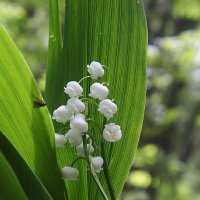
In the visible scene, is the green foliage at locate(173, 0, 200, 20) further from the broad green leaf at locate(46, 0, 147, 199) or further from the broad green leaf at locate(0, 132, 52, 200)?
the broad green leaf at locate(0, 132, 52, 200)

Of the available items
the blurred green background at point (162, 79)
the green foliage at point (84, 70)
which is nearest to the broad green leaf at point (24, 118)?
the green foliage at point (84, 70)

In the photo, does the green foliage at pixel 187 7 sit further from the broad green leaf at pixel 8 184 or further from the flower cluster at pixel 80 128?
the broad green leaf at pixel 8 184

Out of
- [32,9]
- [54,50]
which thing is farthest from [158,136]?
[54,50]

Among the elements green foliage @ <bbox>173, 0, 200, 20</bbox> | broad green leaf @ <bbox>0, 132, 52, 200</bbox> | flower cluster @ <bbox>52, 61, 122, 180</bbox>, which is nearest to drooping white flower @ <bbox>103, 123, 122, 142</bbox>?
flower cluster @ <bbox>52, 61, 122, 180</bbox>

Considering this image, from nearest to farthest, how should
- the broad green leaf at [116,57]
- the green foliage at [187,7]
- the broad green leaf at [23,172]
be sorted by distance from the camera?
the broad green leaf at [23,172], the broad green leaf at [116,57], the green foliage at [187,7]

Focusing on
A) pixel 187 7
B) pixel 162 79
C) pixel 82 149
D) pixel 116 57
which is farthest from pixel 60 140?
pixel 162 79
